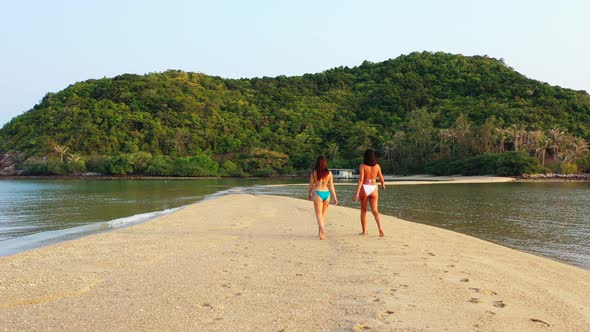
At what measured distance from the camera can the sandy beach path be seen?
500 centimetres

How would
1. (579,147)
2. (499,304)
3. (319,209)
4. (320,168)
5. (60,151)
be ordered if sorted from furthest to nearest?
(60,151) < (579,147) < (319,209) < (320,168) < (499,304)

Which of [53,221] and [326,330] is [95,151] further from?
[326,330]

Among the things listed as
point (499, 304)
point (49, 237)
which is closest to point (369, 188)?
point (499, 304)

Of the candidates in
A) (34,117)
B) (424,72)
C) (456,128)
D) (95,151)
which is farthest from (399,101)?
(34,117)

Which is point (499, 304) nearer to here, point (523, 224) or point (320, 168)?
point (320, 168)

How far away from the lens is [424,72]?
460ft

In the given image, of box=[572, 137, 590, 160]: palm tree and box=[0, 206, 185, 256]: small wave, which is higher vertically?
box=[572, 137, 590, 160]: palm tree

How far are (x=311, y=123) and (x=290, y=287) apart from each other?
127117 millimetres

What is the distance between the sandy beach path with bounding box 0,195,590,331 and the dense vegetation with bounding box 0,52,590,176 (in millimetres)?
73860

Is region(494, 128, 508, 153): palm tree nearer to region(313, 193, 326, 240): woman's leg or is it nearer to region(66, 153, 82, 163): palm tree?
region(313, 193, 326, 240): woman's leg

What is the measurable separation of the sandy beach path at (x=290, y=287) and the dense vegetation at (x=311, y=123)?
242 feet

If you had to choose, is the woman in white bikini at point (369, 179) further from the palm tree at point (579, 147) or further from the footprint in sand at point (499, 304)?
the palm tree at point (579, 147)

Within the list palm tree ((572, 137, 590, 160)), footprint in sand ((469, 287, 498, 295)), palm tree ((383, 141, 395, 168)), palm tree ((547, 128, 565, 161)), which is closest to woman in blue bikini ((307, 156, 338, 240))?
footprint in sand ((469, 287, 498, 295))

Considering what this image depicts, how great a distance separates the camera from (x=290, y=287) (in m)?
6.46
